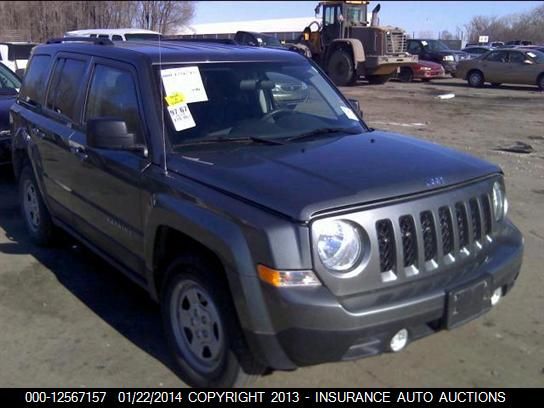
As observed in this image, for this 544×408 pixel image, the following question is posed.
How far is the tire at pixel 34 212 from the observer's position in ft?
18.3

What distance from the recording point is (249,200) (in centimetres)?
295

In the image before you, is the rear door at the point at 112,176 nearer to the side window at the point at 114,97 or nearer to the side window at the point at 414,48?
the side window at the point at 114,97

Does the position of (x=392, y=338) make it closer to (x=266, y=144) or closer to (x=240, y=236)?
(x=240, y=236)

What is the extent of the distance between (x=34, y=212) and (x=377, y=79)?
21919mm

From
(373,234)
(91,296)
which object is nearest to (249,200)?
(373,234)

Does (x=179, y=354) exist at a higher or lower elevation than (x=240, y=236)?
lower

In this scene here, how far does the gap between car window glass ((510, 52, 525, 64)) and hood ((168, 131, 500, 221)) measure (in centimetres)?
2143

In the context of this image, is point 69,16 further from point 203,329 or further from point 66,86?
point 203,329

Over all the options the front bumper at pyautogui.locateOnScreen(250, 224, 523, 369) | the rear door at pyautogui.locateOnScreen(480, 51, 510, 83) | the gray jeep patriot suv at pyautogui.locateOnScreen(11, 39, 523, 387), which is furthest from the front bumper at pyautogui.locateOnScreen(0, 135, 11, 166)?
the rear door at pyautogui.locateOnScreen(480, 51, 510, 83)

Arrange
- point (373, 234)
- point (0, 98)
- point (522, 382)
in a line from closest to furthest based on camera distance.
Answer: point (373, 234) < point (522, 382) < point (0, 98)

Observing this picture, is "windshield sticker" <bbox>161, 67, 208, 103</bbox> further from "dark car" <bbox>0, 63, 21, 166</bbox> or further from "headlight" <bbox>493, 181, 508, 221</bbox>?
"dark car" <bbox>0, 63, 21, 166</bbox>

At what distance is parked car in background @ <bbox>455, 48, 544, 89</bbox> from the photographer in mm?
22938

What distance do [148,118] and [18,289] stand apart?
6.83 feet

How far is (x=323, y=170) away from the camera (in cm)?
321
